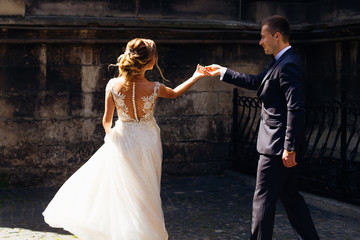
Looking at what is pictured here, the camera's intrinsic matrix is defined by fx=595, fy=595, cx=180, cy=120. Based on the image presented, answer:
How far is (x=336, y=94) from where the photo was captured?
31.6ft

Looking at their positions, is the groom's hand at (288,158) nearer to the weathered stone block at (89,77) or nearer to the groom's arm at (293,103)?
the groom's arm at (293,103)

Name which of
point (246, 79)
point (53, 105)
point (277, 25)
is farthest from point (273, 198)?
point (53, 105)

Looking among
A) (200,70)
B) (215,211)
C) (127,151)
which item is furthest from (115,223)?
(215,211)

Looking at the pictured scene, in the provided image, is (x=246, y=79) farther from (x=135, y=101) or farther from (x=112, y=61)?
(x=112, y=61)

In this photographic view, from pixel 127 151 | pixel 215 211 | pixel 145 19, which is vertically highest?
pixel 145 19

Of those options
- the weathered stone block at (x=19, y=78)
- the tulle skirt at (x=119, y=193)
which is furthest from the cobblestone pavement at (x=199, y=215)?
the weathered stone block at (x=19, y=78)

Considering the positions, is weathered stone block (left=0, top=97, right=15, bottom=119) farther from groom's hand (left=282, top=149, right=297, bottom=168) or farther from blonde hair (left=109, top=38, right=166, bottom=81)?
groom's hand (left=282, top=149, right=297, bottom=168)

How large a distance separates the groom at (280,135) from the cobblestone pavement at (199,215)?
1.27 m

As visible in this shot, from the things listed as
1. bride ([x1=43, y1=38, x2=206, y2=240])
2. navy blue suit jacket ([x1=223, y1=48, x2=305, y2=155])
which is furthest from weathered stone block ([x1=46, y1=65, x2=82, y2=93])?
navy blue suit jacket ([x1=223, y1=48, x2=305, y2=155])

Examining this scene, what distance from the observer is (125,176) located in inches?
202

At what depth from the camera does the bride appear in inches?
199

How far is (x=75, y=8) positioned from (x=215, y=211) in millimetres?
3813

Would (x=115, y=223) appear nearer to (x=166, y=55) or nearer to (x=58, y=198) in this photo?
(x=58, y=198)

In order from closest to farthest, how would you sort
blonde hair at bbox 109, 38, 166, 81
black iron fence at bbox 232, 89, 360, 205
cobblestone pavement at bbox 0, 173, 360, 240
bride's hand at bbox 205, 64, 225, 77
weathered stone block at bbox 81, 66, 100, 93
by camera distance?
blonde hair at bbox 109, 38, 166, 81 < bride's hand at bbox 205, 64, 225, 77 < cobblestone pavement at bbox 0, 173, 360, 240 < black iron fence at bbox 232, 89, 360, 205 < weathered stone block at bbox 81, 66, 100, 93
